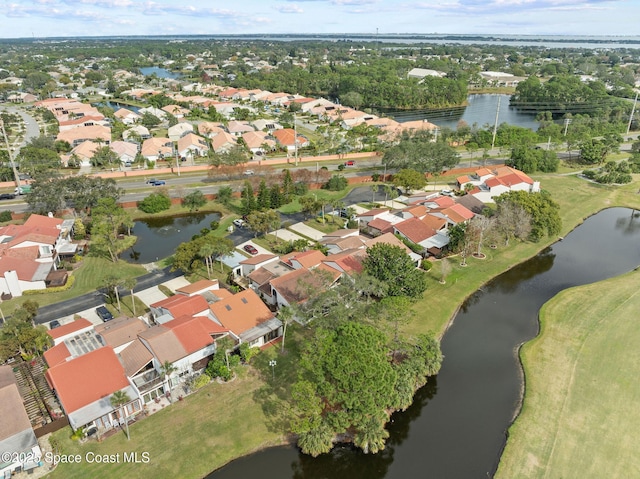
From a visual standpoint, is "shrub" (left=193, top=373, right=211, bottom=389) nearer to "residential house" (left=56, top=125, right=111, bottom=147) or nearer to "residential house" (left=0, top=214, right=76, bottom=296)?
"residential house" (left=0, top=214, right=76, bottom=296)

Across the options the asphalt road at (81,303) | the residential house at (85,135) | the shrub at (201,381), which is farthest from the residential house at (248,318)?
the residential house at (85,135)

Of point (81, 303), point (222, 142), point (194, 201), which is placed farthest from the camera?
point (222, 142)

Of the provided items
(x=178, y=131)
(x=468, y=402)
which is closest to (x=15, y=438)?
(x=468, y=402)

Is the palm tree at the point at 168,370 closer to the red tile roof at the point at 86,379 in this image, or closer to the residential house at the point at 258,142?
the red tile roof at the point at 86,379

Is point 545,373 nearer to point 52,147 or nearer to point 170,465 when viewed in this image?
point 170,465

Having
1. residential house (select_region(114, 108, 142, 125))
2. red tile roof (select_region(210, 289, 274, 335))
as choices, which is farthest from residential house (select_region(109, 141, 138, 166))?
red tile roof (select_region(210, 289, 274, 335))

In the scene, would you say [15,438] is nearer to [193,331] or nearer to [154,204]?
[193,331]
